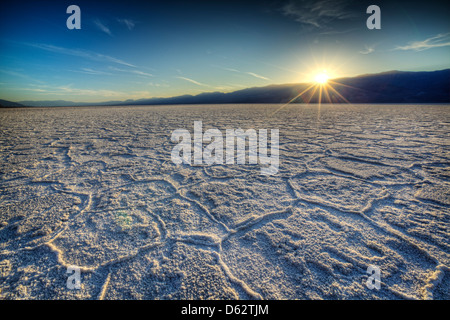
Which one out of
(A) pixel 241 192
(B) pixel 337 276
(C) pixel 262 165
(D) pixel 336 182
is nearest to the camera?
(B) pixel 337 276

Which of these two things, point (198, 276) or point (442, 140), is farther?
point (442, 140)

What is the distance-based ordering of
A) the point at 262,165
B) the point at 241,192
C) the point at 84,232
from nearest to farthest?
1. the point at 84,232
2. the point at 241,192
3. the point at 262,165

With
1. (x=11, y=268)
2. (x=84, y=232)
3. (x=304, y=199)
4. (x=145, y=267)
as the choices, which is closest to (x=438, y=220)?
(x=304, y=199)

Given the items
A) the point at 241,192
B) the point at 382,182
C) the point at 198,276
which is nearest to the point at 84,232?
the point at 198,276

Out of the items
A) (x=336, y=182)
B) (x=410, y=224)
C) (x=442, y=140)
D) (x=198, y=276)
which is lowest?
(x=198, y=276)

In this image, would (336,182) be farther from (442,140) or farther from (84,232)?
(442,140)

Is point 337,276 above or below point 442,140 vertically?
below
